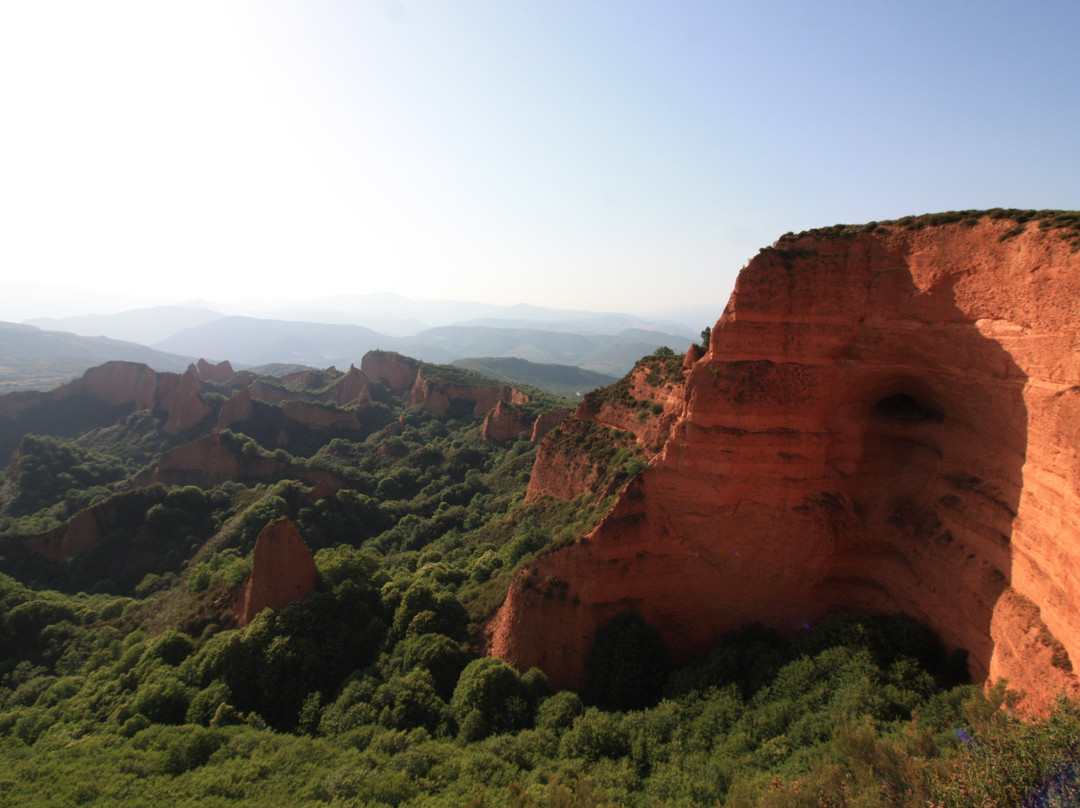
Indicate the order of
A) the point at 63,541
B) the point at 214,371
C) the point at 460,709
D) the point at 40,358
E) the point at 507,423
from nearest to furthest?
the point at 460,709 → the point at 63,541 → the point at 507,423 → the point at 214,371 → the point at 40,358

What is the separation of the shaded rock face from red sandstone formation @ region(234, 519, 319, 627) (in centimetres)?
908

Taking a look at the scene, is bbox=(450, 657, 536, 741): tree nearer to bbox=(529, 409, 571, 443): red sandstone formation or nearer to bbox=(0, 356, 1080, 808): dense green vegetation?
bbox=(0, 356, 1080, 808): dense green vegetation

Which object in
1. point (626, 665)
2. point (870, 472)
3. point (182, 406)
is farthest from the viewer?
point (182, 406)

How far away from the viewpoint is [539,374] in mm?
183125

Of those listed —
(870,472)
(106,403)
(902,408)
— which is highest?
(902,408)

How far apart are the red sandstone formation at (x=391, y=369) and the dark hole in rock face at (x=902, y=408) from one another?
268 ft

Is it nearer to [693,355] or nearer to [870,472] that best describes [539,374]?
[693,355]

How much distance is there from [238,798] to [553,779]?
8.82 m

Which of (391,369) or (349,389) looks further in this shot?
(391,369)

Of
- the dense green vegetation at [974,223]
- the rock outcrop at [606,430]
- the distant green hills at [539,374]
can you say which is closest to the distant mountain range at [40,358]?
the distant green hills at [539,374]

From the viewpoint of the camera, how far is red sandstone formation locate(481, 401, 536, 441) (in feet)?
191

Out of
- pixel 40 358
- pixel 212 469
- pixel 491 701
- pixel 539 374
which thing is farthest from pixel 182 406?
pixel 40 358

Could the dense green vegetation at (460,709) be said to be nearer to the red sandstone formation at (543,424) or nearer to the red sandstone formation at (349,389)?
the red sandstone formation at (543,424)

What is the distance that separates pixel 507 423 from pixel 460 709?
42.4 meters
